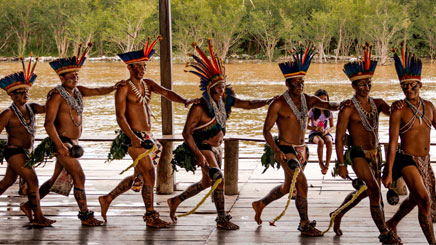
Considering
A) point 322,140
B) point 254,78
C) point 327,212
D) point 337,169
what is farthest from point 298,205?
point 254,78

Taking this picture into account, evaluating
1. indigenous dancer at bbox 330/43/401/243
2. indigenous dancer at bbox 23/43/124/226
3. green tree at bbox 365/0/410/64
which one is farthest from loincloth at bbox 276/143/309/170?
green tree at bbox 365/0/410/64

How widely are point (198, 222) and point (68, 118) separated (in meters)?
1.33

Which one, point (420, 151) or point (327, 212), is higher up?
point (420, 151)

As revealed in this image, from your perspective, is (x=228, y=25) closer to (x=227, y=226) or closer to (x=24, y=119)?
(x=24, y=119)

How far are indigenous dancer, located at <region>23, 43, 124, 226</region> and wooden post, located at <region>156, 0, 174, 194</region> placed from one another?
1044 millimetres

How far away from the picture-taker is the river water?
1794 centimetres

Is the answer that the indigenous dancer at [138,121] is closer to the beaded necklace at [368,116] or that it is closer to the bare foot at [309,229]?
the bare foot at [309,229]

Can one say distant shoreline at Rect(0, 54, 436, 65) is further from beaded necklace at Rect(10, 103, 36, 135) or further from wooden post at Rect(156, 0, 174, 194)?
beaded necklace at Rect(10, 103, 36, 135)

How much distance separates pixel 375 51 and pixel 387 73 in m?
8.14

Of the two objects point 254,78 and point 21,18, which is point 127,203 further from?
point 21,18

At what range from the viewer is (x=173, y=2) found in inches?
1686

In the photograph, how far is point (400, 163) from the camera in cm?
469

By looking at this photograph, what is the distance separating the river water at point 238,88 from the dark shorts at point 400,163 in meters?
8.05

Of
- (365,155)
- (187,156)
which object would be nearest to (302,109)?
(365,155)
